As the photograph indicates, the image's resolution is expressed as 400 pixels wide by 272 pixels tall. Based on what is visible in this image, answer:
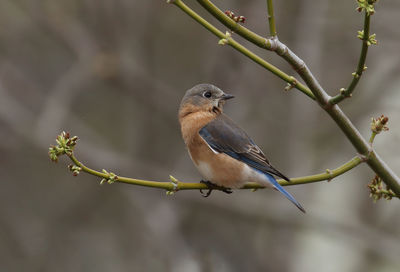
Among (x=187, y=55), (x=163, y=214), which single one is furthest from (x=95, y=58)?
(x=163, y=214)

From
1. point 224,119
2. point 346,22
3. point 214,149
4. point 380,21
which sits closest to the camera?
point 214,149

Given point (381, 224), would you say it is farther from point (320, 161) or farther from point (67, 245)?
point (67, 245)

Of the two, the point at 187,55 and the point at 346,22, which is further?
the point at 187,55

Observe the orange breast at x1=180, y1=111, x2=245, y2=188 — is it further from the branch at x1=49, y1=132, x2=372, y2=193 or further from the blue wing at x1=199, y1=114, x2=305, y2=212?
the branch at x1=49, y1=132, x2=372, y2=193

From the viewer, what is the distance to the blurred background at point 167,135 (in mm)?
8438

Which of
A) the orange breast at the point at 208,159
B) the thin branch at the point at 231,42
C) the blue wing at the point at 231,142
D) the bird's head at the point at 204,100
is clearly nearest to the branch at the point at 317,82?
the thin branch at the point at 231,42

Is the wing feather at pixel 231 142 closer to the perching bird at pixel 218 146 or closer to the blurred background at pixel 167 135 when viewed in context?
the perching bird at pixel 218 146

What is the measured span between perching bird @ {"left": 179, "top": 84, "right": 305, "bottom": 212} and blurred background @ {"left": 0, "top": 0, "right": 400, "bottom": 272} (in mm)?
2616

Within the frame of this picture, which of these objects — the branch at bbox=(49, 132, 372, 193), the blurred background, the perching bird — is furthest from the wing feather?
the blurred background

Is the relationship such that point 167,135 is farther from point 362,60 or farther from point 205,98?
point 362,60

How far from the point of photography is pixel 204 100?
18.6 feet

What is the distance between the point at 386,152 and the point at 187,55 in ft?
11.3

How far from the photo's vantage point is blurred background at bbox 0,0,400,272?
8438 mm

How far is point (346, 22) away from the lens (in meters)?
8.86
